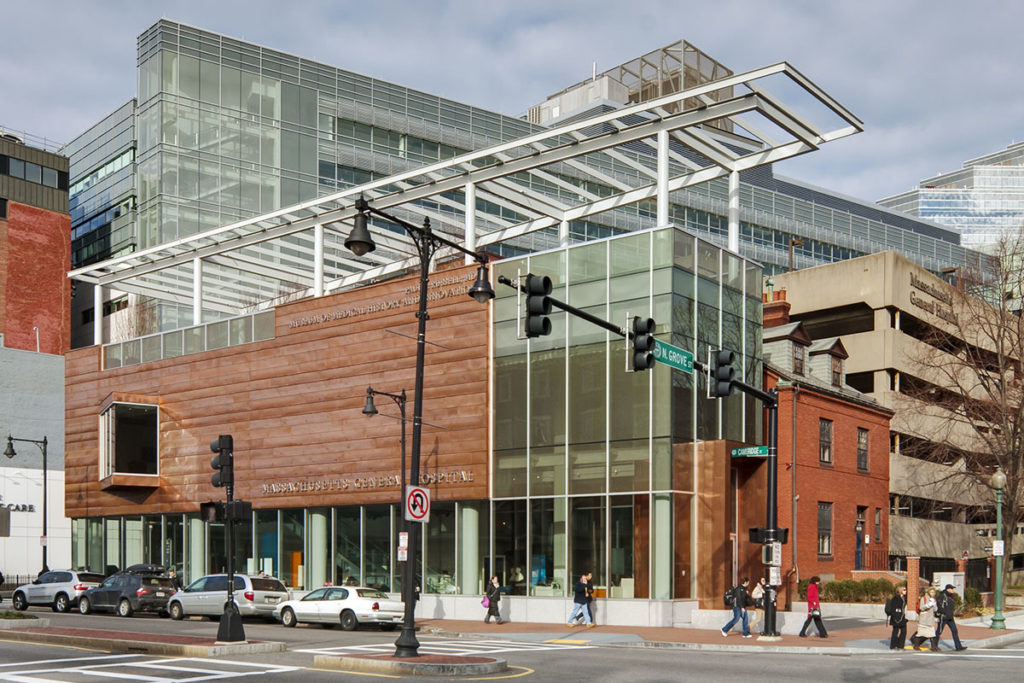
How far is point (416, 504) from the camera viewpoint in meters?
22.1

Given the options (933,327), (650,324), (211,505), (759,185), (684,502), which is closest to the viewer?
(650,324)

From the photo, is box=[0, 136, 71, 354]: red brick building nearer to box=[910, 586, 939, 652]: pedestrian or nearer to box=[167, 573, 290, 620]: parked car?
box=[167, 573, 290, 620]: parked car

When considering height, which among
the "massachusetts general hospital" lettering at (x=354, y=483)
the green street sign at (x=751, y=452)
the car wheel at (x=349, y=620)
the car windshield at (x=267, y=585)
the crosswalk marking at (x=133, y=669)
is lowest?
the car wheel at (x=349, y=620)

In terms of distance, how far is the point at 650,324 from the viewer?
70.4 feet

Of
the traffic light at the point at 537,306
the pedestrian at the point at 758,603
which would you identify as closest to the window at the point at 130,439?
the pedestrian at the point at 758,603

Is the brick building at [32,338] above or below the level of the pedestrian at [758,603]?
above

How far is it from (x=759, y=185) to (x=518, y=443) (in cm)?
7234

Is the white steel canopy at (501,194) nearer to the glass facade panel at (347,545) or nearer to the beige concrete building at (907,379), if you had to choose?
the glass facade panel at (347,545)

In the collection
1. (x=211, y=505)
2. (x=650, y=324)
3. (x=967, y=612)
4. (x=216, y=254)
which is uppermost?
(x=216, y=254)

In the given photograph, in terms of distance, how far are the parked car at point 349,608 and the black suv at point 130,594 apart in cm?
760

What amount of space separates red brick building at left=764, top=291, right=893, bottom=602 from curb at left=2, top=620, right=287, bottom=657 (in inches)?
747

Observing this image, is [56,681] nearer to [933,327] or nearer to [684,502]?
[684,502]

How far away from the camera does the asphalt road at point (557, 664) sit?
759 inches

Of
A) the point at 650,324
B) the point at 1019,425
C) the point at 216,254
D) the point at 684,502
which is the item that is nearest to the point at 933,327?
the point at 1019,425
